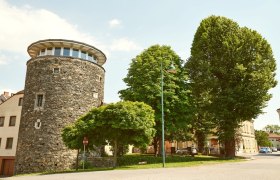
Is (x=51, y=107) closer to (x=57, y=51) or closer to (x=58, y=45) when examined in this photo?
(x=57, y=51)

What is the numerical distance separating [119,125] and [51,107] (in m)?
12.0

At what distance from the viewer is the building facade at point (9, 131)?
3691 cm

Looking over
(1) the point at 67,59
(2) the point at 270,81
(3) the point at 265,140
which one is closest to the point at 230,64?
(2) the point at 270,81

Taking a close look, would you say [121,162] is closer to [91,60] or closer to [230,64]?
[91,60]

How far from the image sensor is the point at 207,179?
12328 millimetres

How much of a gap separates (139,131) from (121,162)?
6.57 meters

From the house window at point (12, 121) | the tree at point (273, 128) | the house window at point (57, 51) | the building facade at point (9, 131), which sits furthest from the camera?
the tree at point (273, 128)

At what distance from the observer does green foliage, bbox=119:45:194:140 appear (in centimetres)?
2927

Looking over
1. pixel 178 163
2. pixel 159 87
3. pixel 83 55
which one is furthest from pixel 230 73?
pixel 83 55

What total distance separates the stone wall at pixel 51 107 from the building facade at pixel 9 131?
876 centimetres

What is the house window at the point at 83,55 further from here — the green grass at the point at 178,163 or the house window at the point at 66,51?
the green grass at the point at 178,163

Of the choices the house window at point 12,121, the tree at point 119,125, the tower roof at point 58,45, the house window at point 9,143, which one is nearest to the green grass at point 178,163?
the tree at point 119,125

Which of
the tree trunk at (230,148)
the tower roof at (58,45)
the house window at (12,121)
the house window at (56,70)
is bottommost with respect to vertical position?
the tree trunk at (230,148)

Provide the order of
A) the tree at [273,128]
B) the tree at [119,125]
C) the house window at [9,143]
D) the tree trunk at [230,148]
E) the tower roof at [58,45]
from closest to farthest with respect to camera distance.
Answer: the tree at [119,125]
the tree trunk at [230,148]
the tower roof at [58,45]
the house window at [9,143]
the tree at [273,128]
